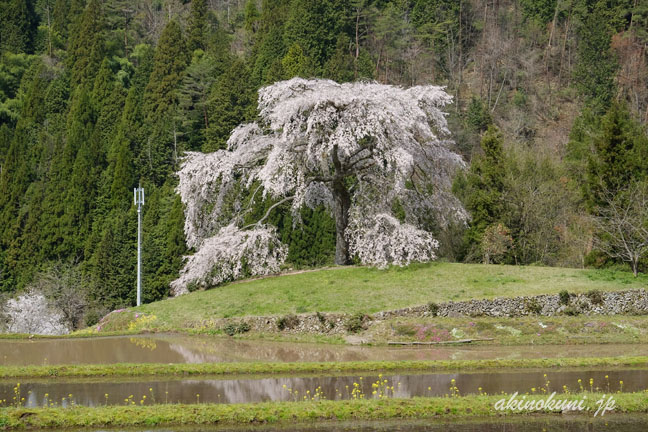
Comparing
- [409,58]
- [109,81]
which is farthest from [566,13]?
[109,81]

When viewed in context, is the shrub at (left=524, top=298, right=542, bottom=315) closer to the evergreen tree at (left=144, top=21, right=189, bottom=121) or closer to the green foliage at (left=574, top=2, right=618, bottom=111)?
the green foliage at (left=574, top=2, right=618, bottom=111)

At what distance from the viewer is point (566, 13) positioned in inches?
3137

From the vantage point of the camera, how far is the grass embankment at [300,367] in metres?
18.3

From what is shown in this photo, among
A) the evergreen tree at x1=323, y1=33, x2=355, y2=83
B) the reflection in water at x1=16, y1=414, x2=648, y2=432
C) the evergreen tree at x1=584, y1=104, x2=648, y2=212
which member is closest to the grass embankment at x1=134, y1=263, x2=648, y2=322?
the evergreen tree at x1=584, y1=104, x2=648, y2=212

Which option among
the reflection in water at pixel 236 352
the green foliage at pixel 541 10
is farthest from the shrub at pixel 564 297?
the green foliage at pixel 541 10

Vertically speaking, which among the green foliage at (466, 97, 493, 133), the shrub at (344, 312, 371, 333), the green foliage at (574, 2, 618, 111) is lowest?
the shrub at (344, 312, 371, 333)

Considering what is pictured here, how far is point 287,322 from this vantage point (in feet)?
83.9

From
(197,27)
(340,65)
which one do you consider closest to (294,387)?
(340,65)

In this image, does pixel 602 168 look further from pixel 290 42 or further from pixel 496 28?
pixel 496 28

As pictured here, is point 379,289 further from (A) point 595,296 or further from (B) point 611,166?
(B) point 611,166

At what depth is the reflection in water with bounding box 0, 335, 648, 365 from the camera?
2070 centimetres

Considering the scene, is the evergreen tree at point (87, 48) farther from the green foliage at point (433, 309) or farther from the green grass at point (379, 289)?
the green foliage at point (433, 309)

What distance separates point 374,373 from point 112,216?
4397 centimetres

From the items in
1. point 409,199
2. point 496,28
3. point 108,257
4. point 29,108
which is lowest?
point 108,257
